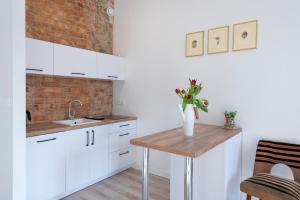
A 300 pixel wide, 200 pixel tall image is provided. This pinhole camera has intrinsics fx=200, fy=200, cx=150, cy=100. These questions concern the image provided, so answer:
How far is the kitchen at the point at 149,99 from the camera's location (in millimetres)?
1807

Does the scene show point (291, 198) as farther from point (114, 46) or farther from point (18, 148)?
point (114, 46)

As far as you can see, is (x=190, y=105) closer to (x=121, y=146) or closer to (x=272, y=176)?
(x=272, y=176)

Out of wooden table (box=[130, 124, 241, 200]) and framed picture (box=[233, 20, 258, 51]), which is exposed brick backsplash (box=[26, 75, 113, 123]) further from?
framed picture (box=[233, 20, 258, 51])

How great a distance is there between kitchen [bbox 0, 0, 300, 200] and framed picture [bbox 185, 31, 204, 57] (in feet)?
0.06

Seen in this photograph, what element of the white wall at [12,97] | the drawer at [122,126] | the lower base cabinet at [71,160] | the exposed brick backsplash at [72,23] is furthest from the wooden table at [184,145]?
the exposed brick backsplash at [72,23]

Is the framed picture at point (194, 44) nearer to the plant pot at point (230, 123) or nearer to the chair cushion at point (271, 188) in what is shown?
the plant pot at point (230, 123)

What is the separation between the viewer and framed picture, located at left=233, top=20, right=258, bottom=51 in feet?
7.44

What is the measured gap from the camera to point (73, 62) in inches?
108

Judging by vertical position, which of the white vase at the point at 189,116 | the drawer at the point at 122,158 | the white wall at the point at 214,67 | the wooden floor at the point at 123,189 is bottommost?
the wooden floor at the point at 123,189

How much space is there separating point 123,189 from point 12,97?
5.69 feet

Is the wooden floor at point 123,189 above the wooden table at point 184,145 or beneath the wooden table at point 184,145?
beneath

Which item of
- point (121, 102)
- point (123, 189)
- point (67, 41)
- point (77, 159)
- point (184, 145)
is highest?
point (67, 41)

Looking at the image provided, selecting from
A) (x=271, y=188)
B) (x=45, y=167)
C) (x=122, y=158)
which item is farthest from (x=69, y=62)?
(x=271, y=188)

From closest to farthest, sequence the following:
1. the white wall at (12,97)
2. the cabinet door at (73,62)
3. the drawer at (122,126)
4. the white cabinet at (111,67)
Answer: the white wall at (12,97) < the cabinet door at (73,62) < the drawer at (122,126) < the white cabinet at (111,67)
